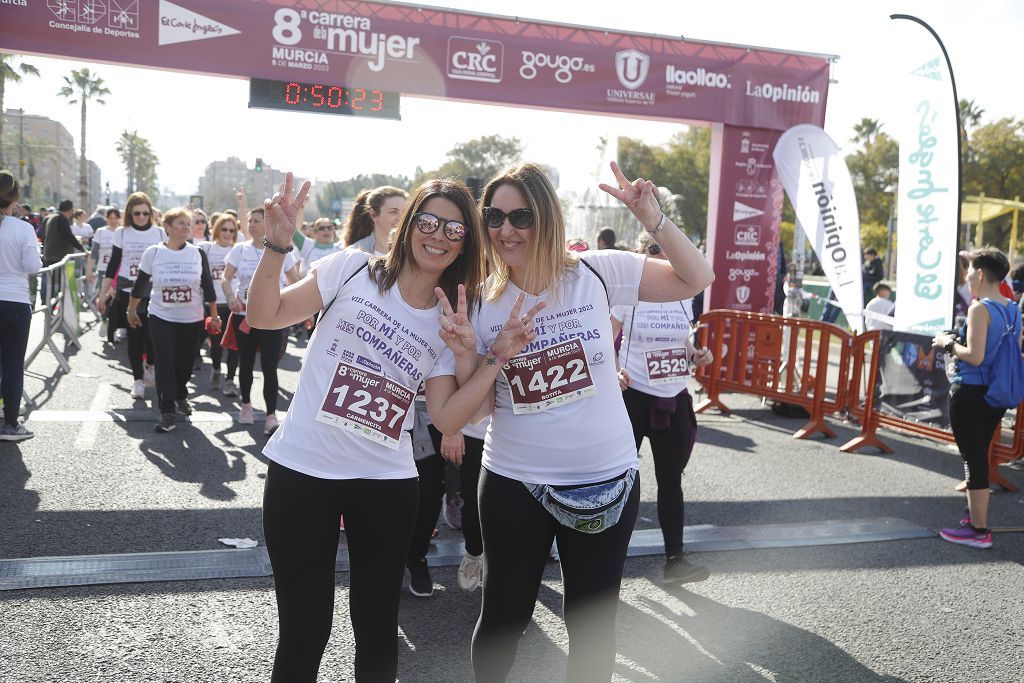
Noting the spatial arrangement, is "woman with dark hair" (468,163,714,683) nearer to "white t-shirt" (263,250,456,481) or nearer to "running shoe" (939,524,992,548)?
"white t-shirt" (263,250,456,481)

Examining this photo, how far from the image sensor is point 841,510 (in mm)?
6398

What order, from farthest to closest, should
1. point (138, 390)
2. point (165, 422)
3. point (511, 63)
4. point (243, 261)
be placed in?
point (511, 63), point (138, 390), point (243, 261), point (165, 422)

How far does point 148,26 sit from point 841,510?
356 inches

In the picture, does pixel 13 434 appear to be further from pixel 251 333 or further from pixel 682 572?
pixel 682 572

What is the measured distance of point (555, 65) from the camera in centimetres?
1148

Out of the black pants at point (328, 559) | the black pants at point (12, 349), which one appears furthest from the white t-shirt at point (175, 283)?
the black pants at point (328, 559)

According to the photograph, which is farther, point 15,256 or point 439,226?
point 15,256

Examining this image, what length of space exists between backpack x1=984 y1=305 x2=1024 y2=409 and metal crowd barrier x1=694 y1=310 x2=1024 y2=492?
2.50m

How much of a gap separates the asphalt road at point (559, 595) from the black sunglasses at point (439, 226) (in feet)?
6.19

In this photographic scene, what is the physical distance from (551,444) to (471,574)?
199 centimetres

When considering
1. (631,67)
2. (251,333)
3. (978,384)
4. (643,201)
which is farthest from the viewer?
(631,67)

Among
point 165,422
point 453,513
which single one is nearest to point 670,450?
point 453,513

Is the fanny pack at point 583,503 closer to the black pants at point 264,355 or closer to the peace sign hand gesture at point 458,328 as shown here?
the peace sign hand gesture at point 458,328

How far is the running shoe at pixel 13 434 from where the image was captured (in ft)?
23.1
